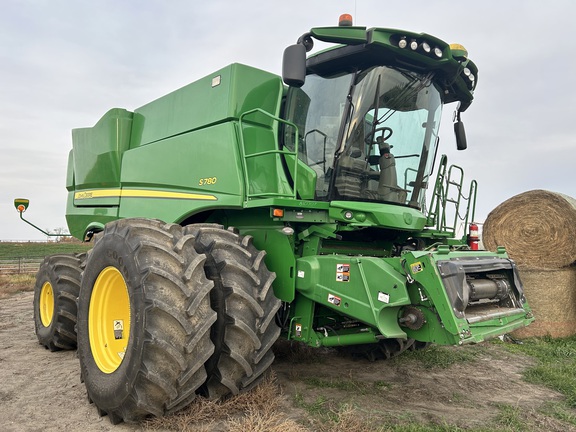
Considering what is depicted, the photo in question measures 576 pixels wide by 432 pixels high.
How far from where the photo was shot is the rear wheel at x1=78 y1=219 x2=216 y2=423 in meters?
3.14

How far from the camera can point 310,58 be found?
14.4 ft

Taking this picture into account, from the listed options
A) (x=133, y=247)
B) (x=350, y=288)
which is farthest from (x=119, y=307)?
(x=350, y=288)

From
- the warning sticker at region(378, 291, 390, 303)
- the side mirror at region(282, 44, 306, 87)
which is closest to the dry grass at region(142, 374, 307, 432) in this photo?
the warning sticker at region(378, 291, 390, 303)

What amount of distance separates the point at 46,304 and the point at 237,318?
13.6 ft

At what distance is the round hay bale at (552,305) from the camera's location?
22.2 feet

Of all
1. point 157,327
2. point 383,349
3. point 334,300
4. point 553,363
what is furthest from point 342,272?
point 553,363

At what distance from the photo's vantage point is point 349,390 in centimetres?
416

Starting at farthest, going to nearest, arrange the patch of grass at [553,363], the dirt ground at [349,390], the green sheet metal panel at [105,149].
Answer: the green sheet metal panel at [105,149]
the patch of grass at [553,363]
the dirt ground at [349,390]

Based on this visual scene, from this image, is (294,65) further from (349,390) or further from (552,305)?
(552,305)

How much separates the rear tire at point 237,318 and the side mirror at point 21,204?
4.91 m

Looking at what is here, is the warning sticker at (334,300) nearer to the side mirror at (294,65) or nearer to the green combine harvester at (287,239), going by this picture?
the green combine harvester at (287,239)

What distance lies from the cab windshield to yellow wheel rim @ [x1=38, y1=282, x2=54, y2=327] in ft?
13.1

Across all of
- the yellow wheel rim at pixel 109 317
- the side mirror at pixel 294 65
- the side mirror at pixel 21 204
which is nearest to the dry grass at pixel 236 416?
the yellow wheel rim at pixel 109 317

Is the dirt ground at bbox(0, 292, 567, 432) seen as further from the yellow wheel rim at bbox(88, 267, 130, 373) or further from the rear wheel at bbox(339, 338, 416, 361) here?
the yellow wheel rim at bbox(88, 267, 130, 373)
